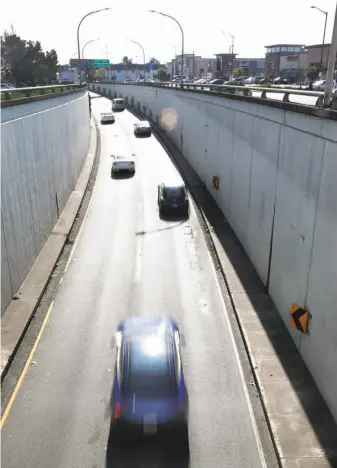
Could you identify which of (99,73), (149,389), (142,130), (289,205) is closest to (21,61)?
(142,130)

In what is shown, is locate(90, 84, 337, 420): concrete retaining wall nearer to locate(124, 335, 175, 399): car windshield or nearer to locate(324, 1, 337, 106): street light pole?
locate(324, 1, 337, 106): street light pole

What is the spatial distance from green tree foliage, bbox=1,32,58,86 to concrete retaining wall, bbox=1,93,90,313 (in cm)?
4781

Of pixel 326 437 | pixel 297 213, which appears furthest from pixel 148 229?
pixel 326 437

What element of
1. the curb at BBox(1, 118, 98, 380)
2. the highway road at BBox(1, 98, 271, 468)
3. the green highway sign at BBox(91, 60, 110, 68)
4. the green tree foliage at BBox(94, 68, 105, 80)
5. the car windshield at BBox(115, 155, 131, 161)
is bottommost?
the highway road at BBox(1, 98, 271, 468)

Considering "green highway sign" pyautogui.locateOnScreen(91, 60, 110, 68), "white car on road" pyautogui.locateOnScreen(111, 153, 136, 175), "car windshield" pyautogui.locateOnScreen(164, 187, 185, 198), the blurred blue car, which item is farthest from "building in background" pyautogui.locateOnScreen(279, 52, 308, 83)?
the blurred blue car

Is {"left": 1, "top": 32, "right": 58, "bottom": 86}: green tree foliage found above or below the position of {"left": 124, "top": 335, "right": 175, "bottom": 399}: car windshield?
above

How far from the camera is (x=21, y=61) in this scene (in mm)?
70062

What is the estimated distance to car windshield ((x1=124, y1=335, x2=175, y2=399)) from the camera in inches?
353

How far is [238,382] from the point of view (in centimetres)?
1165

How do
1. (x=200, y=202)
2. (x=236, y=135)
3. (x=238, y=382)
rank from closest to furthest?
(x=238, y=382), (x=236, y=135), (x=200, y=202)

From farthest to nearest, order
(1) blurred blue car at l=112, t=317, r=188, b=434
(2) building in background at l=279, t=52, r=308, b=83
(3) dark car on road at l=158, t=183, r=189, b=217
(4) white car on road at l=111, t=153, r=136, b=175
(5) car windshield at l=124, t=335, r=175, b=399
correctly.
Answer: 1. (2) building in background at l=279, t=52, r=308, b=83
2. (4) white car on road at l=111, t=153, r=136, b=175
3. (3) dark car on road at l=158, t=183, r=189, b=217
4. (5) car windshield at l=124, t=335, r=175, b=399
5. (1) blurred blue car at l=112, t=317, r=188, b=434

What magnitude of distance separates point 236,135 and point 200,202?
6773 millimetres

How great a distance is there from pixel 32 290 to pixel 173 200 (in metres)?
11.4

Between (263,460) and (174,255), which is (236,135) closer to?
(174,255)
